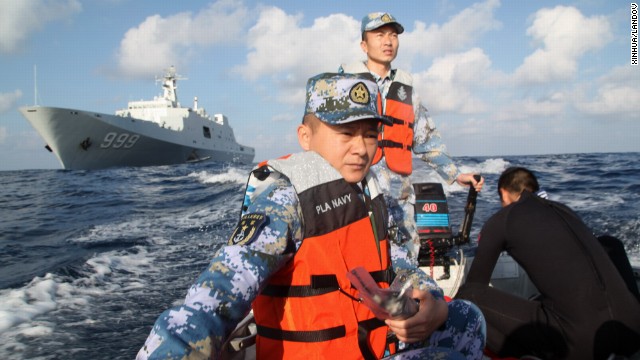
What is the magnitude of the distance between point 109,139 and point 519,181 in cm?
3606

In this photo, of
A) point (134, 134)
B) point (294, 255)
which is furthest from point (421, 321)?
point (134, 134)

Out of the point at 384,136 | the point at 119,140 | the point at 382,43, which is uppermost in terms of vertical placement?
the point at 119,140

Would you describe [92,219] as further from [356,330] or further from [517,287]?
[356,330]

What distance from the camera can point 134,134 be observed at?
112ft

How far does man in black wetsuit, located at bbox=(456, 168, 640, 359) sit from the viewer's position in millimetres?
2459

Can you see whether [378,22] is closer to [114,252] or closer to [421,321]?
[421,321]

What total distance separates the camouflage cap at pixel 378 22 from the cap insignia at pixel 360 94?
1.87 meters

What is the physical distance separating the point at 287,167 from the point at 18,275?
6299 millimetres

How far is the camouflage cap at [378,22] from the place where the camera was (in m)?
3.26

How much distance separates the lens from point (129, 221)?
10125 mm

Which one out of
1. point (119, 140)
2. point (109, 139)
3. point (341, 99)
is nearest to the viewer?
point (341, 99)

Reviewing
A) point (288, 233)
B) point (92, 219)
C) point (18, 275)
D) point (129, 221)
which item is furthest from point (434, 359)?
point (92, 219)

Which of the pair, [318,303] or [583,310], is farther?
[583,310]

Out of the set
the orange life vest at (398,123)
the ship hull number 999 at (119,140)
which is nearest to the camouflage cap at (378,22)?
the orange life vest at (398,123)
